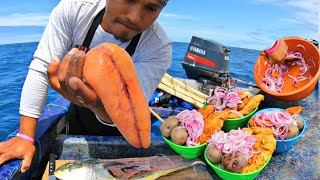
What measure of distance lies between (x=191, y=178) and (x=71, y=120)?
1.38 m

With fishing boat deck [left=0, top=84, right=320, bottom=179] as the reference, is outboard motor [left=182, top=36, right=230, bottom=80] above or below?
above

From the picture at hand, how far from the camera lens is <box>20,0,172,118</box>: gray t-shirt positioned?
219 cm

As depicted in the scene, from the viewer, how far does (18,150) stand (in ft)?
7.42

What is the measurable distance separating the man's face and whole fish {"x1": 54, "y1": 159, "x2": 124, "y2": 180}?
105cm

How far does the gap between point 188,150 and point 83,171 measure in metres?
0.89

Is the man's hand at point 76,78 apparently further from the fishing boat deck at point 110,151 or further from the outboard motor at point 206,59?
the outboard motor at point 206,59

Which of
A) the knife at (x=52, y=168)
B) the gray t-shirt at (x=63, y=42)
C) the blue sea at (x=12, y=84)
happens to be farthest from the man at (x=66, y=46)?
the blue sea at (x=12, y=84)

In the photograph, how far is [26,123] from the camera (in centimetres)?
229

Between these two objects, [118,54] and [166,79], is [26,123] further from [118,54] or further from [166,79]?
[166,79]

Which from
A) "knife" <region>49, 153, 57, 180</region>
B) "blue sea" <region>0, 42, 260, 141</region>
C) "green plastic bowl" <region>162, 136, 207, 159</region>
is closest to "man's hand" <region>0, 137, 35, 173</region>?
"knife" <region>49, 153, 57, 180</region>

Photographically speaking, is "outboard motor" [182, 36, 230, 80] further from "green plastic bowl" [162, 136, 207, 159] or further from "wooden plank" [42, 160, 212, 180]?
"wooden plank" [42, 160, 212, 180]

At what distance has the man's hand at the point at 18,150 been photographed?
2236 millimetres

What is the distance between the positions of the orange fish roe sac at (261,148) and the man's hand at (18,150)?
5.16ft

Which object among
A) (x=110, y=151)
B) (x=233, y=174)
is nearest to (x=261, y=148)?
(x=233, y=174)
